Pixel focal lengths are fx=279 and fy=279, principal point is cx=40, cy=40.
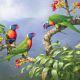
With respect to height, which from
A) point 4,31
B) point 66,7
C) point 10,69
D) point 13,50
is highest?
point 66,7

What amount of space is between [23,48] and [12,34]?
0.16m

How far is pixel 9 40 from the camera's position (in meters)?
2.47

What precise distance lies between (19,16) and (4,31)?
0.98 ft

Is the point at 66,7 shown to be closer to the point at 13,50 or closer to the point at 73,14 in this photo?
the point at 73,14

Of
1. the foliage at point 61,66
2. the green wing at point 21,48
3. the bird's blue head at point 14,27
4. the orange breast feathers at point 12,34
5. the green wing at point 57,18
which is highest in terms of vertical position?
the green wing at point 57,18

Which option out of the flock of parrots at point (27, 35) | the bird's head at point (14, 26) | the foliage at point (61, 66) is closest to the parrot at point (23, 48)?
the flock of parrots at point (27, 35)

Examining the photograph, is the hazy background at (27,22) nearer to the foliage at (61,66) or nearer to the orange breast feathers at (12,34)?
the orange breast feathers at (12,34)

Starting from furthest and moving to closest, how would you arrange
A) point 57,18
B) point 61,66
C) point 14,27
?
point 14,27 → point 57,18 → point 61,66

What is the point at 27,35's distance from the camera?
8.34 ft

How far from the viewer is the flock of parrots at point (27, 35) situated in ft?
7.89

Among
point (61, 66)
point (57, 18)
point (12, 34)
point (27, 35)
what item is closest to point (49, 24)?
point (57, 18)

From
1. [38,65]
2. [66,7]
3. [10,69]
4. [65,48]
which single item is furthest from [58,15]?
[10,69]

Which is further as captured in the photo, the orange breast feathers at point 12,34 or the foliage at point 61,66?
Result: the orange breast feathers at point 12,34

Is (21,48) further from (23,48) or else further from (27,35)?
(27,35)
